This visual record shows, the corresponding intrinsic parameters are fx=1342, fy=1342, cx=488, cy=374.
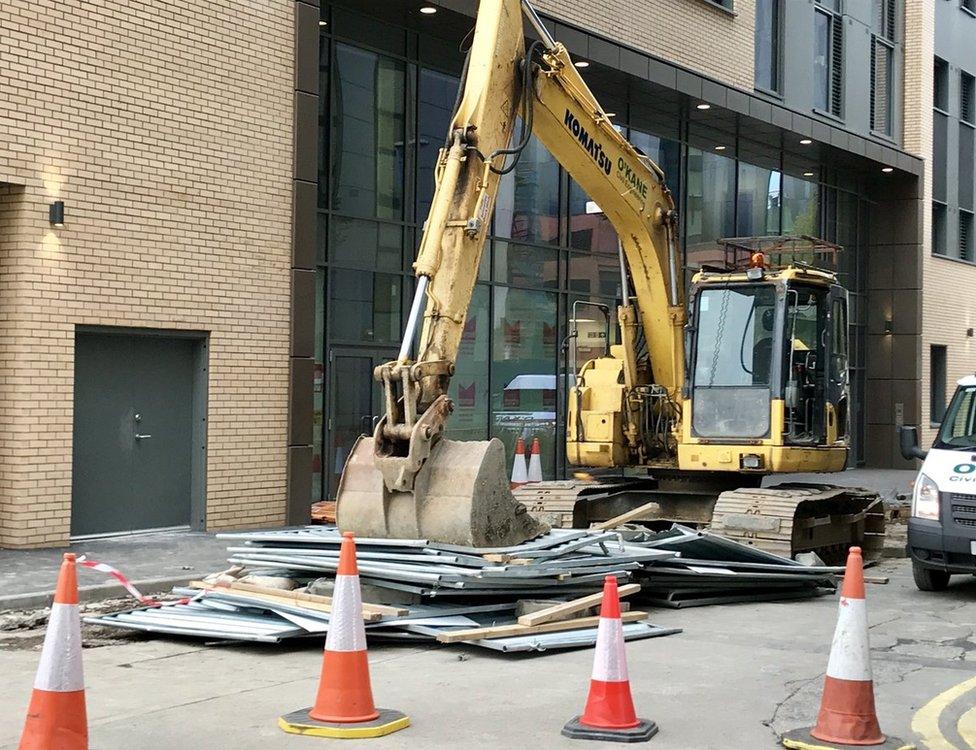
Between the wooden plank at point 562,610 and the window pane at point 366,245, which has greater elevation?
the window pane at point 366,245

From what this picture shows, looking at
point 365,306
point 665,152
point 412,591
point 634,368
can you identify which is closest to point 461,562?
point 412,591

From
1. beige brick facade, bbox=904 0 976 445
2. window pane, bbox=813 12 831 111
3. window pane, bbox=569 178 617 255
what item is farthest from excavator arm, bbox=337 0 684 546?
beige brick facade, bbox=904 0 976 445

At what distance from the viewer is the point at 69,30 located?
535 inches

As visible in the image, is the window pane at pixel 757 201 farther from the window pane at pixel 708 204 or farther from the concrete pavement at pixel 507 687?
the concrete pavement at pixel 507 687

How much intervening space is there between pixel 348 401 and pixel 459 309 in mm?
7689

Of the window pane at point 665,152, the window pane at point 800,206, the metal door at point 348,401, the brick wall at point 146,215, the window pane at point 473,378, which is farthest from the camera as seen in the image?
the window pane at point 800,206

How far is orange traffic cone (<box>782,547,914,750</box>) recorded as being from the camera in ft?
21.2

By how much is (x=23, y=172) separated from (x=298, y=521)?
519 centimetres

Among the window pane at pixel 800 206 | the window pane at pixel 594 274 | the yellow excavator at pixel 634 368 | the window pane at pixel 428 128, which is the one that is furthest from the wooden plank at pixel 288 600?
the window pane at pixel 800 206

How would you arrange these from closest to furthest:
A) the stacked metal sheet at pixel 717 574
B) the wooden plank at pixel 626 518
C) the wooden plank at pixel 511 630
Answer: the wooden plank at pixel 511 630
the stacked metal sheet at pixel 717 574
the wooden plank at pixel 626 518

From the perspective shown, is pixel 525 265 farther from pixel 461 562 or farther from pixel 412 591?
pixel 412 591

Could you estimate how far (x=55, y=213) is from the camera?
1340 centimetres

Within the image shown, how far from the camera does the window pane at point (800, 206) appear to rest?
28.0m

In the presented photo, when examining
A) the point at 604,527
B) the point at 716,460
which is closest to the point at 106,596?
the point at 604,527
